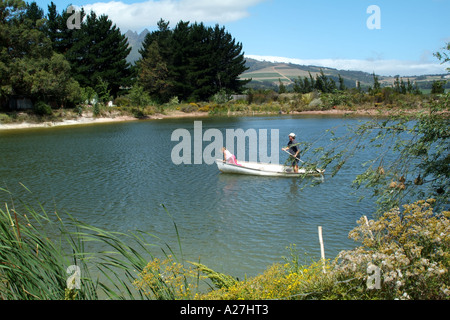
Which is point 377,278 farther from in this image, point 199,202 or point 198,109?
point 198,109

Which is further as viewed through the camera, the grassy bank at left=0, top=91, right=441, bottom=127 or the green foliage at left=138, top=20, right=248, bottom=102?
the green foliage at left=138, top=20, right=248, bottom=102

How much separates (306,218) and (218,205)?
3.38 m

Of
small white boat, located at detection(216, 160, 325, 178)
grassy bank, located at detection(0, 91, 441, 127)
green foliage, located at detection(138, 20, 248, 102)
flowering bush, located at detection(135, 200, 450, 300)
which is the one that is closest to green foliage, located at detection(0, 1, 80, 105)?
grassy bank, located at detection(0, 91, 441, 127)

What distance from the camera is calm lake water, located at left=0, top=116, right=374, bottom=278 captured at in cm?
1048

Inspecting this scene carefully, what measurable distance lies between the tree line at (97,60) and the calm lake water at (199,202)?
22.8 m

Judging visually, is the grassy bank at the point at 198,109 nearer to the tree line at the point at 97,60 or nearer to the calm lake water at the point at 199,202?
the tree line at the point at 97,60

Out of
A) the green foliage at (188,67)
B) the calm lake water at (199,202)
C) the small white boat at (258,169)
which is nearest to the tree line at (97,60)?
the green foliage at (188,67)

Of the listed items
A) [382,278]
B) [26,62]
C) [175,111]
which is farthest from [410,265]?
[175,111]

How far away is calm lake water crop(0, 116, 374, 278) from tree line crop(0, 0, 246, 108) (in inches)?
898

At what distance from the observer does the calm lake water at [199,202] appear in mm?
10484

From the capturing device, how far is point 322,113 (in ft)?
201

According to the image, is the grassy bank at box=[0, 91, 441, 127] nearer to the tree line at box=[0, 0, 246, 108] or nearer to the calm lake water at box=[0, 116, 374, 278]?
the tree line at box=[0, 0, 246, 108]
